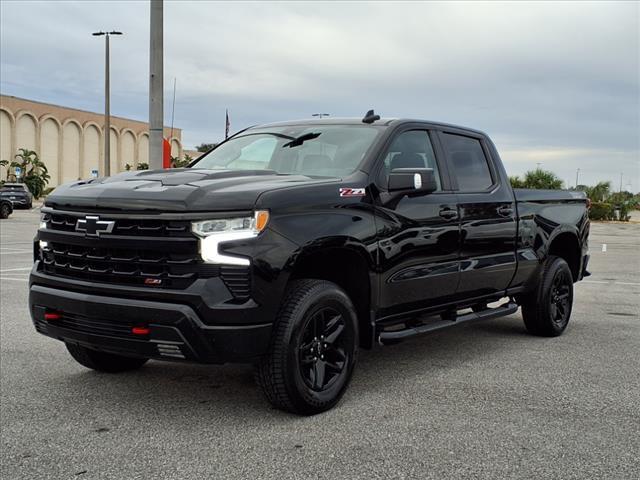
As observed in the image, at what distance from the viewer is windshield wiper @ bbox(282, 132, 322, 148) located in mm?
5848

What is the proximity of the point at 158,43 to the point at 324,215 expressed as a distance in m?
7.53

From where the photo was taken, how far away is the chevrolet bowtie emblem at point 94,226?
444cm

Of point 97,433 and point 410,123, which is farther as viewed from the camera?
point 410,123

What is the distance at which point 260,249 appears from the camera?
4.29 metres

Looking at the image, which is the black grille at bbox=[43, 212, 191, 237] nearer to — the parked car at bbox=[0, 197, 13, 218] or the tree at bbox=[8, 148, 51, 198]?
the parked car at bbox=[0, 197, 13, 218]

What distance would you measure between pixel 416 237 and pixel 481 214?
1075 millimetres

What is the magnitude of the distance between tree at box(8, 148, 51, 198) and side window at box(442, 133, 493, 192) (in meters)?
65.6

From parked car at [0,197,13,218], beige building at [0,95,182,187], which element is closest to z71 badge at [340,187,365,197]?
parked car at [0,197,13,218]

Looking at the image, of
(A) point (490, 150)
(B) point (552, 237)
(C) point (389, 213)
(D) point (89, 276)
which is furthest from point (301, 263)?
(B) point (552, 237)

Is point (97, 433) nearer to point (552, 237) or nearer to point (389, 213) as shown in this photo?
point (389, 213)

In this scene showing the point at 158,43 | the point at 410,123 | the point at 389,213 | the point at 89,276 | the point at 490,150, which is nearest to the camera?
the point at 89,276

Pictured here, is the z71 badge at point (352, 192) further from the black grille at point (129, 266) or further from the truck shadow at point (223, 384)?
the truck shadow at point (223, 384)

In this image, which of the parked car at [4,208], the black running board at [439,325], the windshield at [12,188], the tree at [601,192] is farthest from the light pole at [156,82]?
the tree at [601,192]

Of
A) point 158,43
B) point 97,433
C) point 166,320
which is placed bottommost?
point 97,433
